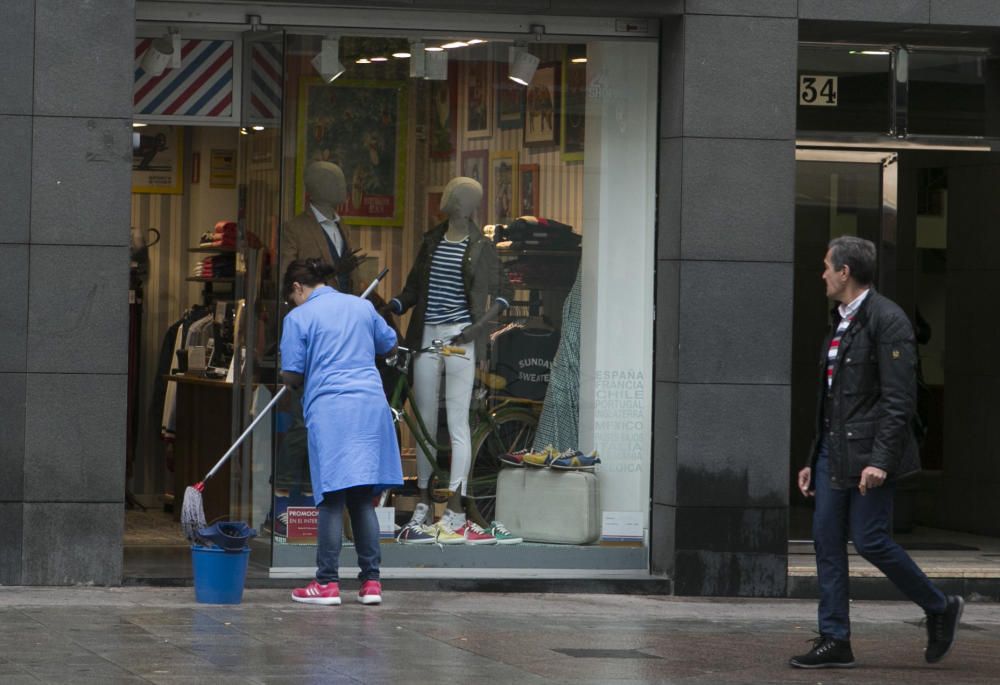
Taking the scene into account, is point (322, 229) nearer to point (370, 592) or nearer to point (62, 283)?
point (62, 283)

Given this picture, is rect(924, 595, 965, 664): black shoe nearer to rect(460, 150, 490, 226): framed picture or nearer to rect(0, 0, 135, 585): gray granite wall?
rect(460, 150, 490, 226): framed picture

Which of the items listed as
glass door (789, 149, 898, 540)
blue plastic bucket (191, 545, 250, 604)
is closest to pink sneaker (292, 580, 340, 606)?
blue plastic bucket (191, 545, 250, 604)

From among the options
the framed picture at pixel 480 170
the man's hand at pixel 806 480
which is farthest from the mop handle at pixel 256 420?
the man's hand at pixel 806 480

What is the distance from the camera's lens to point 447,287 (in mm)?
11008

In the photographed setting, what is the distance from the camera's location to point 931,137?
1173 cm

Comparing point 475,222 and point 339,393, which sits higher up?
point 475,222

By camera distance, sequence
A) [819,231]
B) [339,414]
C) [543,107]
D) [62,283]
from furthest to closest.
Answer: [819,231] < [543,107] < [62,283] < [339,414]

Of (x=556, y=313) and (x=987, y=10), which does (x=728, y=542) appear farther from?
(x=987, y=10)

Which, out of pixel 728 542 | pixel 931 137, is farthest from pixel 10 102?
pixel 931 137

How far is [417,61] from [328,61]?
553 millimetres

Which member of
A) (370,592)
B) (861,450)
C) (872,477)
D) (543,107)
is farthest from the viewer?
(543,107)

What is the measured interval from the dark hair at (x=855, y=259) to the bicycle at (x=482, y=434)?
3151 millimetres

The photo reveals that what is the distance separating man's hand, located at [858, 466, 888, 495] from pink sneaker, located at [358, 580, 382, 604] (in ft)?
9.79

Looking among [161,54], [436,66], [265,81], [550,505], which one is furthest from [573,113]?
[161,54]
